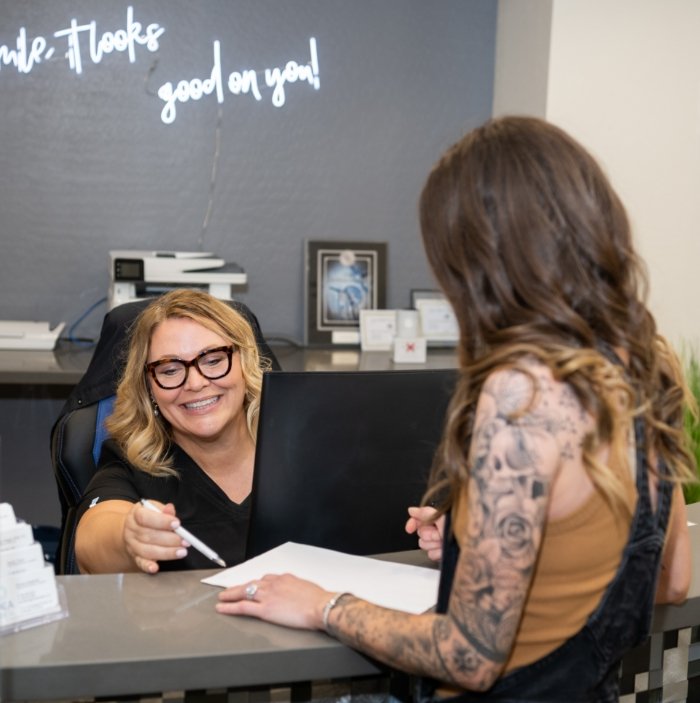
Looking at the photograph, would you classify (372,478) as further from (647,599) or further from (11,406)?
(11,406)

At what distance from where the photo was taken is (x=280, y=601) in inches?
46.9

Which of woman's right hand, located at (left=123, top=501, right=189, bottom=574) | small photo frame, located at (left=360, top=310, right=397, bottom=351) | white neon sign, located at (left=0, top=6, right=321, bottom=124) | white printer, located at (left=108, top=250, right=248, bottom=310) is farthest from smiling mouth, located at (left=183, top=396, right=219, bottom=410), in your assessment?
white neon sign, located at (left=0, top=6, right=321, bottom=124)

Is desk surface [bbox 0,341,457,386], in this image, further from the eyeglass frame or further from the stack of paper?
the stack of paper

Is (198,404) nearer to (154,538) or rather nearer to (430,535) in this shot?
(154,538)

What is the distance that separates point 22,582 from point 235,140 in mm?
3169

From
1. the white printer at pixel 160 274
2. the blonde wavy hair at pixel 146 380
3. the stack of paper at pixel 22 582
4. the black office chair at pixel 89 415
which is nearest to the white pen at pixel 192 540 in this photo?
the stack of paper at pixel 22 582

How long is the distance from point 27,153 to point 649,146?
2552mm

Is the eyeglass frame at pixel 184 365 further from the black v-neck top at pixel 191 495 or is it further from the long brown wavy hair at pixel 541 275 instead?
the long brown wavy hair at pixel 541 275

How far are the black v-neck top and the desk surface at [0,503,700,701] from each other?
0.62m

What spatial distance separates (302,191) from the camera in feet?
13.7

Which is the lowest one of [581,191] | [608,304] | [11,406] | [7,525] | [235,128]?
[11,406]

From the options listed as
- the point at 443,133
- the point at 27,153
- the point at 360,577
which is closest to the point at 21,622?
the point at 360,577

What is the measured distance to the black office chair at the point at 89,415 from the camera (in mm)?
2188

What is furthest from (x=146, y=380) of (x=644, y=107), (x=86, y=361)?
(x=644, y=107)
